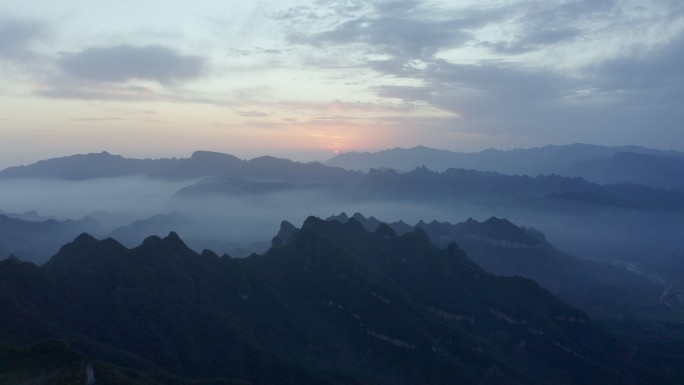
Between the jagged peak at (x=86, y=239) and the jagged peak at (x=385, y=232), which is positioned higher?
the jagged peak at (x=86, y=239)

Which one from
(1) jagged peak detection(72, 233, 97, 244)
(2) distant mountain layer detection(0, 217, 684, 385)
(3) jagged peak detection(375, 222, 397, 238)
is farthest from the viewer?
(3) jagged peak detection(375, 222, 397, 238)

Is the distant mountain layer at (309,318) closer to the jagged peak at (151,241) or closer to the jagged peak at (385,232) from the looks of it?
the jagged peak at (151,241)

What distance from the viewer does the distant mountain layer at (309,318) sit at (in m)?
110

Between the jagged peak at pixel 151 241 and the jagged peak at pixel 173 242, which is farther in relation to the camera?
the jagged peak at pixel 173 242

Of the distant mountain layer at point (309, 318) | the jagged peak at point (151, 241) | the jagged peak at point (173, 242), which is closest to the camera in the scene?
the distant mountain layer at point (309, 318)

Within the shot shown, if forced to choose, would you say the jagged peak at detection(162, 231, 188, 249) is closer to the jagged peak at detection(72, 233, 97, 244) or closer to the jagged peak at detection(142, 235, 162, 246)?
the jagged peak at detection(142, 235, 162, 246)

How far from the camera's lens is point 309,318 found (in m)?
138

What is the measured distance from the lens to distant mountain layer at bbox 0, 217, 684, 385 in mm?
109562

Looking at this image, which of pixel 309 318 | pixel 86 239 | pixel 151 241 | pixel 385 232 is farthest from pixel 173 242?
pixel 385 232

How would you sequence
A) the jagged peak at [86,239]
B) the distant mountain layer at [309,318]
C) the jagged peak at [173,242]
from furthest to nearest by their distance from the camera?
the jagged peak at [86,239] < the jagged peak at [173,242] < the distant mountain layer at [309,318]

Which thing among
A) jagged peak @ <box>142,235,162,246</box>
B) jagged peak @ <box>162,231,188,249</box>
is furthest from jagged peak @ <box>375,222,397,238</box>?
jagged peak @ <box>142,235,162,246</box>

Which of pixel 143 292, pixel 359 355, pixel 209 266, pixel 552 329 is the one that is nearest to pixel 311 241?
pixel 209 266

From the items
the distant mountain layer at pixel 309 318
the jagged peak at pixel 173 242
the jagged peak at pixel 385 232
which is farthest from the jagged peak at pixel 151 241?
the jagged peak at pixel 385 232

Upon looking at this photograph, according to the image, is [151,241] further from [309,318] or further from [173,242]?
[309,318]
